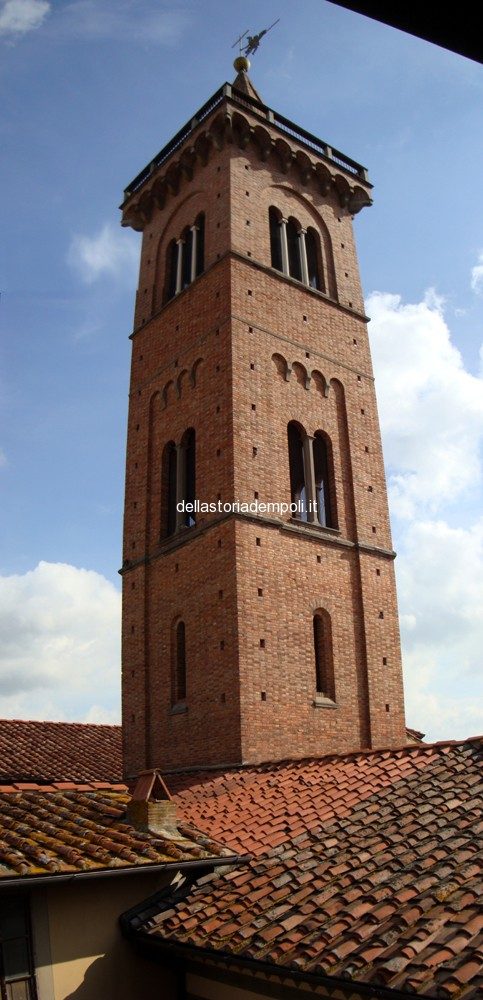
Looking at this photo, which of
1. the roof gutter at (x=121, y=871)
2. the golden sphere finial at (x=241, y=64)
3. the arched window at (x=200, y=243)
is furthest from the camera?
the golden sphere finial at (x=241, y=64)

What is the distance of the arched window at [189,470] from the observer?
1685 centimetres

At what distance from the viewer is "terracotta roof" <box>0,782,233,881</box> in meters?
7.88

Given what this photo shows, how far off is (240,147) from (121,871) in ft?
53.0

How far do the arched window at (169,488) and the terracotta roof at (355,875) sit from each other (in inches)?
249

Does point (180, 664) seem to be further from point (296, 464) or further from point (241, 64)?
point (241, 64)

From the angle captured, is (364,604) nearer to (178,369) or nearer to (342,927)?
(178,369)

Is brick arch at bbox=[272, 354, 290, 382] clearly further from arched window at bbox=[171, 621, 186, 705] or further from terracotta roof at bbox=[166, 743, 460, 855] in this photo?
terracotta roof at bbox=[166, 743, 460, 855]

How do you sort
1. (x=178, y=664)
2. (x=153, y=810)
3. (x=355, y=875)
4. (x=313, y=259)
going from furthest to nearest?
(x=313, y=259), (x=178, y=664), (x=153, y=810), (x=355, y=875)

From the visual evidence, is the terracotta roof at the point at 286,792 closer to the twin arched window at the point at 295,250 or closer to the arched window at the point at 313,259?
the twin arched window at the point at 295,250

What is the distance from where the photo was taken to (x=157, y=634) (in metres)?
16.2

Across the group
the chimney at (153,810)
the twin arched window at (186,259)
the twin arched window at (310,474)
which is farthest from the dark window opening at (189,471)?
the chimney at (153,810)

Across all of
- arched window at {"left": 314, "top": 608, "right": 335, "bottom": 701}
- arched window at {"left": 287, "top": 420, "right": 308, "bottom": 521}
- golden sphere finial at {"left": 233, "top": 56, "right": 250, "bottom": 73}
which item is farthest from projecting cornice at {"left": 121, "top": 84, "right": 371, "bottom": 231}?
arched window at {"left": 314, "top": 608, "right": 335, "bottom": 701}

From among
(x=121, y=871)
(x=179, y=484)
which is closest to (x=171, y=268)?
(x=179, y=484)

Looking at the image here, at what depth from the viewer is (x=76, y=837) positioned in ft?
28.8
